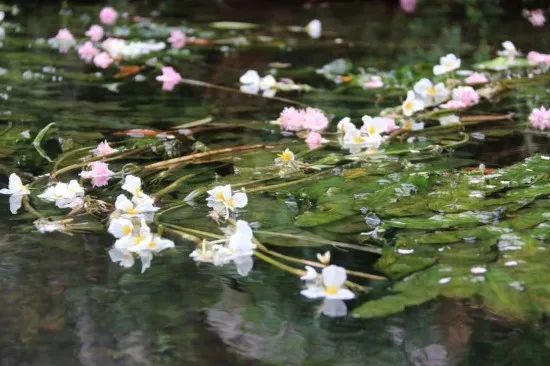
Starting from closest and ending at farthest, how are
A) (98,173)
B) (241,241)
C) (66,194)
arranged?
(241,241), (66,194), (98,173)

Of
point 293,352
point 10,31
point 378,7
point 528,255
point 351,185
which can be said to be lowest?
point 293,352

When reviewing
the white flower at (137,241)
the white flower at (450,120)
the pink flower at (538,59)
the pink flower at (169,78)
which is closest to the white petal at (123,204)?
the white flower at (137,241)

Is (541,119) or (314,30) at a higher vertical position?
(314,30)

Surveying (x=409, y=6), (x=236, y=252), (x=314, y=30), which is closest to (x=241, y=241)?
(x=236, y=252)

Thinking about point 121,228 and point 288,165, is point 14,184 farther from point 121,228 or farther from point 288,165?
point 288,165

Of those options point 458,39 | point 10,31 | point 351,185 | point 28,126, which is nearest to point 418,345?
point 351,185

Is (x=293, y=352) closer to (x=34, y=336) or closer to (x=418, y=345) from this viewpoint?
(x=418, y=345)
